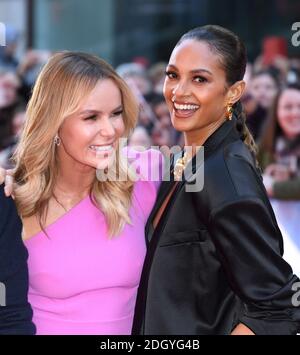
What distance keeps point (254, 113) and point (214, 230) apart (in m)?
4.74

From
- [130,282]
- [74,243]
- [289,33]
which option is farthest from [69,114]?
[289,33]

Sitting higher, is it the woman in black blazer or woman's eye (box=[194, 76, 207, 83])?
woman's eye (box=[194, 76, 207, 83])

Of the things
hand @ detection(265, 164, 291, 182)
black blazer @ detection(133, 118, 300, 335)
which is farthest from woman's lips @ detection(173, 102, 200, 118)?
hand @ detection(265, 164, 291, 182)

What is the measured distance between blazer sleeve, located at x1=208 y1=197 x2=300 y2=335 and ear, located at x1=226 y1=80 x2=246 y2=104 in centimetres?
38

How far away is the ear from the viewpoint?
2.14 m

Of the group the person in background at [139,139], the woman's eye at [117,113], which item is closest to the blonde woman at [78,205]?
the woman's eye at [117,113]

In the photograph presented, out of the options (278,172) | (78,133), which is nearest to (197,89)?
(78,133)

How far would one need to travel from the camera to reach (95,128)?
227cm

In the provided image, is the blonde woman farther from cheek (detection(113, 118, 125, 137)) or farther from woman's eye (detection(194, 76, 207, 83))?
woman's eye (detection(194, 76, 207, 83))

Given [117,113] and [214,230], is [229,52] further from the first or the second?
[214,230]

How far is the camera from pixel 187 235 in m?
1.97

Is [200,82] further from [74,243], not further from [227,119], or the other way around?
[74,243]

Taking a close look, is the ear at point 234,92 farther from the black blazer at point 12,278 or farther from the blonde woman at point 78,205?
the black blazer at point 12,278

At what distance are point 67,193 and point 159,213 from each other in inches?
13.0
